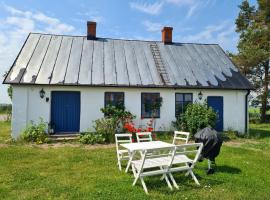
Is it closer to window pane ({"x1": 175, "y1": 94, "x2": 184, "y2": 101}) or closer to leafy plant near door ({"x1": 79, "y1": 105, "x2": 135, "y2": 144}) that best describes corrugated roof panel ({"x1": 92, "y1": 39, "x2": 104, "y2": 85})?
leafy plant near door ({"x1": 79, "y1": 105, "x2": 135, "y2": 144})

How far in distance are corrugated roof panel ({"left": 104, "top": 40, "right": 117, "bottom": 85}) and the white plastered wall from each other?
44 cm

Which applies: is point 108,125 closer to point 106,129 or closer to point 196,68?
point 106,129

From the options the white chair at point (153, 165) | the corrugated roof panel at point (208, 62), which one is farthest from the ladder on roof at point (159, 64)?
the white chair at point (153, 165)

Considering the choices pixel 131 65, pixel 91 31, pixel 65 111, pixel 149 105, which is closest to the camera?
pixel 65 111

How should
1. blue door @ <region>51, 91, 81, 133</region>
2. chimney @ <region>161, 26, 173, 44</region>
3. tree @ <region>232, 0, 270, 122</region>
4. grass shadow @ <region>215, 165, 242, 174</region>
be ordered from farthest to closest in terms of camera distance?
1. tree @ <region>232, 0, 270, 122</region>
2. chimney @ <region>161, 26, 173, 44</region>
3. blue door @ <region>51, 91, 81, 133</region>
4. grass shadow @ <region>215, 165, 242, 174</region>

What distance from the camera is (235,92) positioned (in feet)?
46.2

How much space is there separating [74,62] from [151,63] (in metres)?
4.10

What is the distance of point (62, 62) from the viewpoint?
44.5 ft

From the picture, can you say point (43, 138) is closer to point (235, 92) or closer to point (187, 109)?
point (187, 109)

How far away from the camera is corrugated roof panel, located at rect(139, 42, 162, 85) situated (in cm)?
1332

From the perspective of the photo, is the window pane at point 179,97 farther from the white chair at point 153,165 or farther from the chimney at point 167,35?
the white chair at point 153,165

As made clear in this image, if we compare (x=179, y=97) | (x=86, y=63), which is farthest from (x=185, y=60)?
(x=86, y=63)

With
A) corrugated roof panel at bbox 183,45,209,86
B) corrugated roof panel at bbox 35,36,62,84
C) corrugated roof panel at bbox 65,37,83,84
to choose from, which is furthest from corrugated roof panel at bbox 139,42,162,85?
corrugated roof panel at bbox 35,36,62,84

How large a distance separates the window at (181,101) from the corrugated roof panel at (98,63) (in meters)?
3.90
